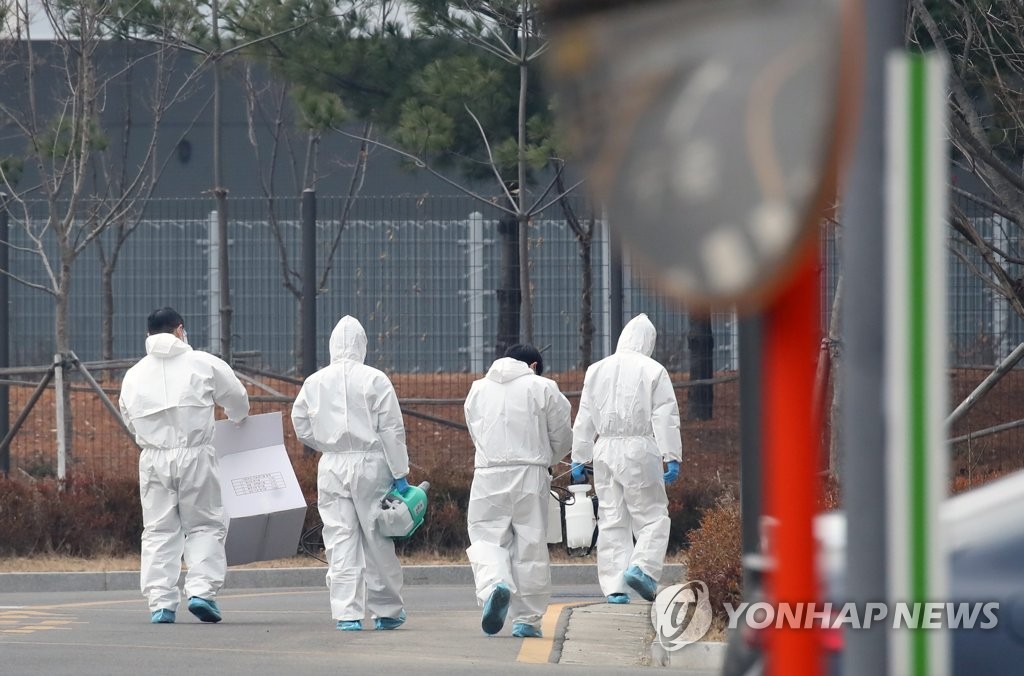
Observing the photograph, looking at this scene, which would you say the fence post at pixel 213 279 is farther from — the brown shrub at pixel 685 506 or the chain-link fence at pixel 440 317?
the brown shrub at pixel 685 506

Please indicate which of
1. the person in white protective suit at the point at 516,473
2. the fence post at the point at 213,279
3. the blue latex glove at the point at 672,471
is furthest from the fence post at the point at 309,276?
the person in white protective suit at the point at 516,473

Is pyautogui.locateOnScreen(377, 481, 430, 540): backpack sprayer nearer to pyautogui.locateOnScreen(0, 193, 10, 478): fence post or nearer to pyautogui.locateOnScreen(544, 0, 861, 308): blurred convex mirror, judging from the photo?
pyautogui.locateOnScreen(0, 193, 10, 478): fence post

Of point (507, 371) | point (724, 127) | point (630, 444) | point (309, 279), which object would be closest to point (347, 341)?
point (507, 371)

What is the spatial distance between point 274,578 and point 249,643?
3981mm

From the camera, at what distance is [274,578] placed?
1290 cm

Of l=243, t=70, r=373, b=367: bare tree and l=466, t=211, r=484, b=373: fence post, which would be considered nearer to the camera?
l=243, t=70, r=373, b=367: bare tree

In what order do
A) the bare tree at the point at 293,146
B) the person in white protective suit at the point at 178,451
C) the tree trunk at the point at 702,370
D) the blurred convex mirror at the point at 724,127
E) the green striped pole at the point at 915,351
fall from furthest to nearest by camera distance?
the tree trunk at the point at 702,370
the bare tree at the point at 293,146
the person in white protective suit at the point at 178,451
the green striped pole at the point at 915,351
the blurred convex mirror at the point at 724,127

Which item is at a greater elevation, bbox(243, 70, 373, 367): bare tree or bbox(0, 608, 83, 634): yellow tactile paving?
Result: bbox(243, 70, 373, 367): bare tree

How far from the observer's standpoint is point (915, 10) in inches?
428

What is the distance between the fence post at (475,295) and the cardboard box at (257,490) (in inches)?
259

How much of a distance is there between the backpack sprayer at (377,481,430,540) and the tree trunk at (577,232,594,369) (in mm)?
7103

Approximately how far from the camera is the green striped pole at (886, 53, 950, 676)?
7.40 ft

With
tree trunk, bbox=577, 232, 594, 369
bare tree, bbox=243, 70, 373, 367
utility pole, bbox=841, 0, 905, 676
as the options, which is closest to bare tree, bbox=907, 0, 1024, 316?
tree trunk, bbox=577, 232, 594, 369

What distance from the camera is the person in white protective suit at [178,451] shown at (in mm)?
10273
